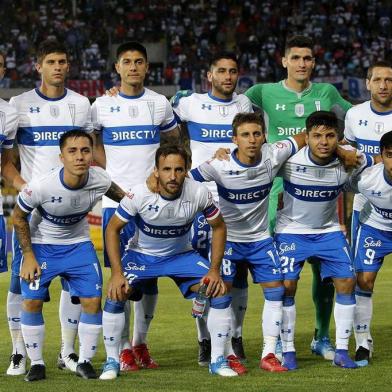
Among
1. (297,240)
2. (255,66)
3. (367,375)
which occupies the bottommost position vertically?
(255,66)

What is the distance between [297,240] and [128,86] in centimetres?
185

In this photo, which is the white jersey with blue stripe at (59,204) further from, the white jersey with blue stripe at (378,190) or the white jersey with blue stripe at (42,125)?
the white jersey with blue stripe at (378,190)

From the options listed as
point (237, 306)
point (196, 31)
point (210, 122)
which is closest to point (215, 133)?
point (210, 122)

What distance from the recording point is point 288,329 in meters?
8.89

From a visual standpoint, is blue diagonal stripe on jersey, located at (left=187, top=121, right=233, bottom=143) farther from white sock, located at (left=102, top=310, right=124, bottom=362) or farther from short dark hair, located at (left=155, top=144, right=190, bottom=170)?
white sock, located at (left=102, top=310, right=124, bottom=362)

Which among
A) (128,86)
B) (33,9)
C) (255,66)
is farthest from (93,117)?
(33,9)

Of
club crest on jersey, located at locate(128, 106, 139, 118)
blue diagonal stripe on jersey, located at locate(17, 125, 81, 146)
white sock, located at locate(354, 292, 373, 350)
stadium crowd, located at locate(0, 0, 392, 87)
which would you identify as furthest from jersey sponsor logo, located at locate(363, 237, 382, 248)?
stadium crowd, located at locate(0, 0, 392, 87)

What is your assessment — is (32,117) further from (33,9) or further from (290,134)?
(33,9)

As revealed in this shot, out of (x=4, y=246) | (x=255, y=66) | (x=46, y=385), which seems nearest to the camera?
(x=46, y=385)

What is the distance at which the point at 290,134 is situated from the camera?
9.84m

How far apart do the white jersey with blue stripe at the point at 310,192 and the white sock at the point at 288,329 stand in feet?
2.04

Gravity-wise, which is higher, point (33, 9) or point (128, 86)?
point (128, 86)

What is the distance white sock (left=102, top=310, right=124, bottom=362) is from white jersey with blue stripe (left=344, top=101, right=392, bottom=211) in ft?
7.62

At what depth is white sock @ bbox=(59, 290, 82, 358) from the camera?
29.8 ft
